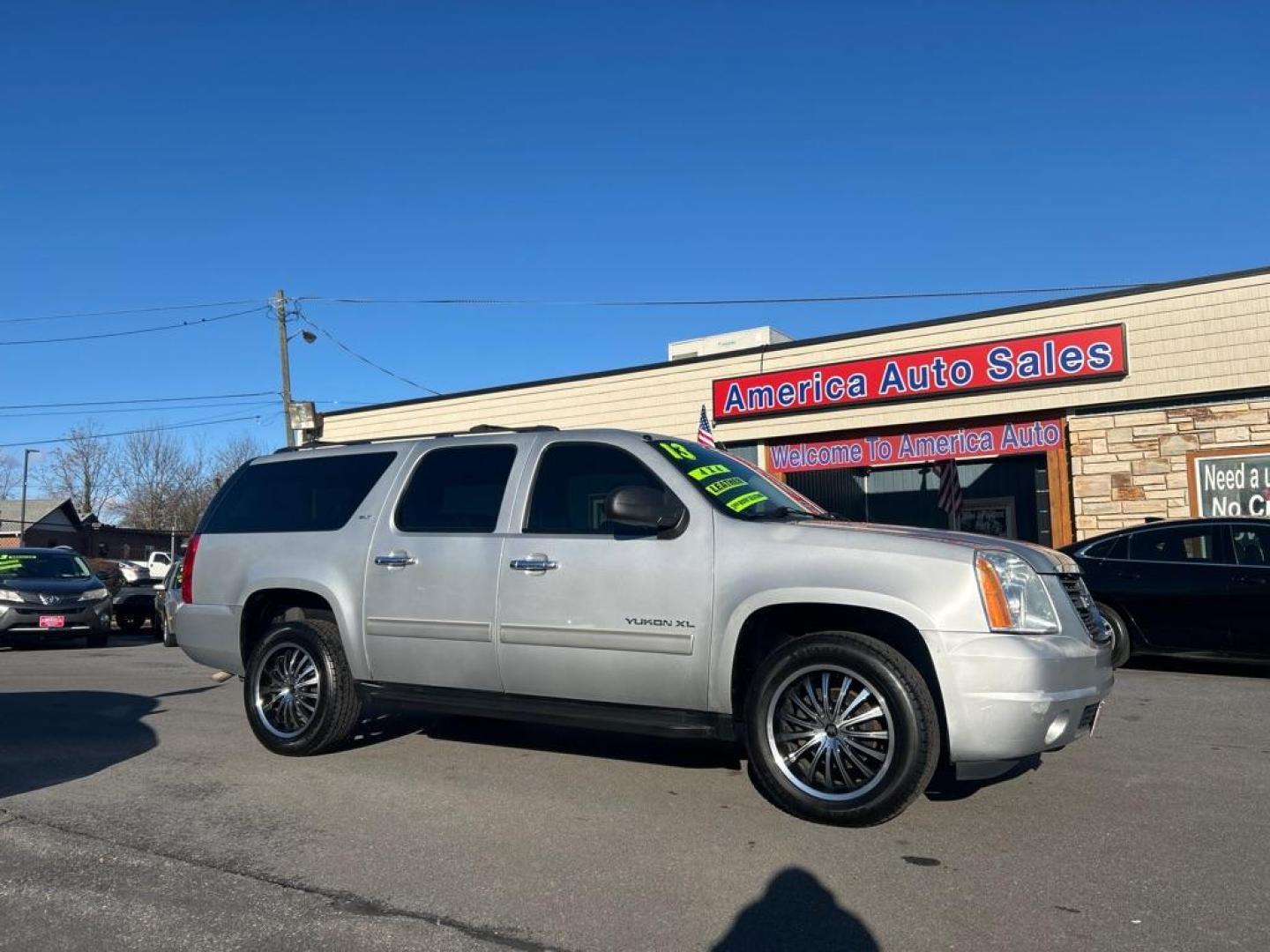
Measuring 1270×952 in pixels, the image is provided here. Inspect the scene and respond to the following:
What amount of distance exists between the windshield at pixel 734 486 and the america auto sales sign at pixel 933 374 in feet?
37.5

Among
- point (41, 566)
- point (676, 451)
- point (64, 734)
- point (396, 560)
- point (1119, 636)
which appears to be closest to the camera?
point (676, 451)

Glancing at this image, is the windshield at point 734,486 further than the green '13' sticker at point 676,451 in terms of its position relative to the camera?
No

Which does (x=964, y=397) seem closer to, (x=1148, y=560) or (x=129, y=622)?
(x=1148, y=560)

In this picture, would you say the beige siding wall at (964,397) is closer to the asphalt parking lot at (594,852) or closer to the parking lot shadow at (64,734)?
the asphalt parking lot at (594,852)

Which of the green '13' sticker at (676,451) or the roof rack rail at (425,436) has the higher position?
the roof rack rail at (425,436)

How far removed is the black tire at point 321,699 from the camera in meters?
6.12

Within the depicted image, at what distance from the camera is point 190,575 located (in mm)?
6914

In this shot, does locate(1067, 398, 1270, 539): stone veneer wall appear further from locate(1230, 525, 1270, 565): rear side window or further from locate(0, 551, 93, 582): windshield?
locate(0, 551, 93, 582): windshield

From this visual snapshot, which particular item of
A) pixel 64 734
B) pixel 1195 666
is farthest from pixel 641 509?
pixel 1195 666

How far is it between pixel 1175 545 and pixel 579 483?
680cm

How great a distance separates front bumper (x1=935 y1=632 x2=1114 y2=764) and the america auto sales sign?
12615mm

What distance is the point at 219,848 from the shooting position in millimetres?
4422

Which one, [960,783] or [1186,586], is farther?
[1186,586]

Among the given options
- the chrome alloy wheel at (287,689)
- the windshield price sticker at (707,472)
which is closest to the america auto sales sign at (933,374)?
the windshield price sticker at (707,472)
